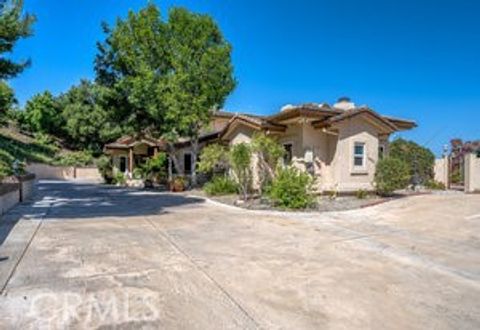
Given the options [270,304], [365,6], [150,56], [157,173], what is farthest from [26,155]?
[157,173]

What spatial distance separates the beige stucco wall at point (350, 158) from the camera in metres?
16.3

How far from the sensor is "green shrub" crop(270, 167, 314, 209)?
13.2m

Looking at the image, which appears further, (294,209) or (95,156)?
(95,156)

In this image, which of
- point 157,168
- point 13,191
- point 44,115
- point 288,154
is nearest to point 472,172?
point 288,154

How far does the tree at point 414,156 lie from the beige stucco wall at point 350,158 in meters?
3.77

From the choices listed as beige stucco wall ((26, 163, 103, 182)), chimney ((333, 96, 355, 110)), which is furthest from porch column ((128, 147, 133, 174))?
chimney ((333, 96, 355, 110))

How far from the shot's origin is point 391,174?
15.5 meters

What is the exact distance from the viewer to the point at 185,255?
671 centimetres

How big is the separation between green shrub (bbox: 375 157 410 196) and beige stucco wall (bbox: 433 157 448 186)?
22.8 feet

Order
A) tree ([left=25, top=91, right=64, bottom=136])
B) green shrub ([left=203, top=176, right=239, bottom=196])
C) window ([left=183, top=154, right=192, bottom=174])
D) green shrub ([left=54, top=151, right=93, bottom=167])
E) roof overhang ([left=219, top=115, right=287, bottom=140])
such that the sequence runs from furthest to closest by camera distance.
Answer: tree ([left=25, top=91, right=64, bottom=136])
green shrub ([left=54, top=151, right=93, bottom=167])
window ([left=183, top=154, right=192, bottom=174])
green shrub ([left=203, top=176, right=239, bottom=196])
roof overhang ([left=219, top=115, right=287, bottom=140])

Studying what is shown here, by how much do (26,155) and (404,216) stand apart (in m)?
10.8

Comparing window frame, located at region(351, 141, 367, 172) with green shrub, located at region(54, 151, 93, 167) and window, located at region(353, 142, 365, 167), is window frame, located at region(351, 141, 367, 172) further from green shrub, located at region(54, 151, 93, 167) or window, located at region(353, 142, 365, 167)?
green shrub, located at region(54, 151, 93, 167)

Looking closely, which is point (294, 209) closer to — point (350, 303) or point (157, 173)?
point (350, 303)

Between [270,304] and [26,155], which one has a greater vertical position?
[26,155]
